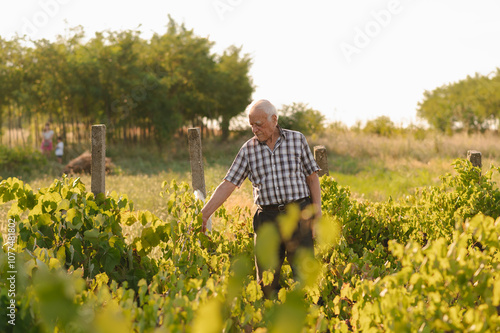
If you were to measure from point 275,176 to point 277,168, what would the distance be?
7 cm

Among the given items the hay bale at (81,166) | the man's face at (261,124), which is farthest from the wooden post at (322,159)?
the hay bale at (81,166)

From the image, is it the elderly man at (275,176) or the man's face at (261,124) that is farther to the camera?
the elderly man at (275,176)

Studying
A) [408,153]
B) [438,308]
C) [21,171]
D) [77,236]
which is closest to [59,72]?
[21,171]

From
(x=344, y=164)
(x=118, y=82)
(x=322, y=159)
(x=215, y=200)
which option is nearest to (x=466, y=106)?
(x=344, y=164)

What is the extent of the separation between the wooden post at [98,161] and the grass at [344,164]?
3752mm

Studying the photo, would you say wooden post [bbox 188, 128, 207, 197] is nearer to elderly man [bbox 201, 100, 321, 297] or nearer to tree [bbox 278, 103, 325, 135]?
elderly man [bbox 201, 100, 321, 297]

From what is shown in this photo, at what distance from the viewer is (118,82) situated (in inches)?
884

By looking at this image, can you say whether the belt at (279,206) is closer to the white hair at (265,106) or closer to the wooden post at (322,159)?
the white hair at (265,106)

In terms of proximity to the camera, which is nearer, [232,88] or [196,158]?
[196,158]

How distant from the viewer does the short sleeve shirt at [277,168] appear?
12.6ft

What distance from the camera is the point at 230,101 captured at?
28.0 metres

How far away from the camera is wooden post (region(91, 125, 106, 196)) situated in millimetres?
4715

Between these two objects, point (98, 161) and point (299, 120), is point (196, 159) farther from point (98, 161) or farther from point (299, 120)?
point (299, 120)

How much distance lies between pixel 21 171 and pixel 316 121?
16.4 meters
